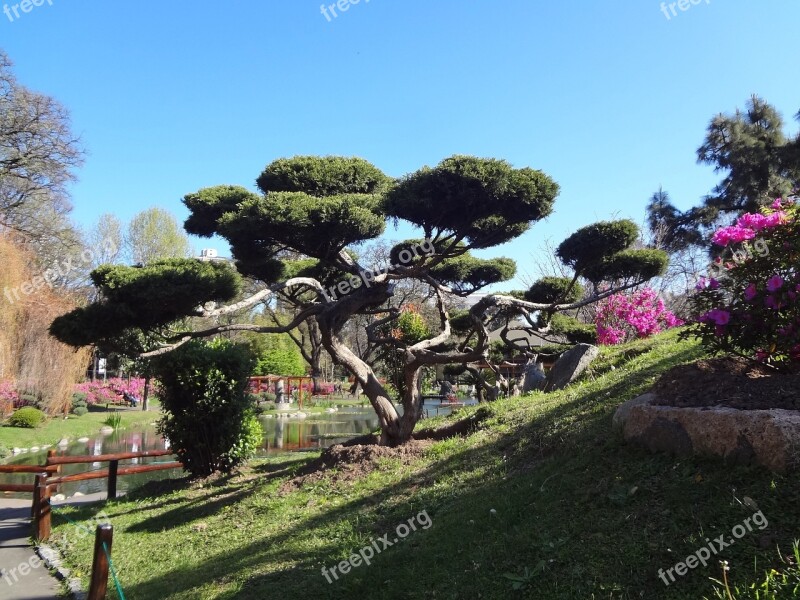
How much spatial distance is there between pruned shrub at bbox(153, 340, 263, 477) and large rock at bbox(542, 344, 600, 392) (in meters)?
5.39

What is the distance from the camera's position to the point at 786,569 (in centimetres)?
243

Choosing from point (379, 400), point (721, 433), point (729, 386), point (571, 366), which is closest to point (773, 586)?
point (721, 433)

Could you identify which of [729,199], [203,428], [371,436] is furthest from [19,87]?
[729,199]

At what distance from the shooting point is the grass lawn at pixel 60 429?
705 inches

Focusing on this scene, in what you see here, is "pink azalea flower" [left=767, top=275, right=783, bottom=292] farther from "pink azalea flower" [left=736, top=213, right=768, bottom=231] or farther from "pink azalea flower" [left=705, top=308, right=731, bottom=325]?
"pink azalea flower" [left=736, top=213, right=768, bottom=231]

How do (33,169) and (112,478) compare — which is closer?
(112,478)

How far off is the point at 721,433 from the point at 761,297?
125 centimetres

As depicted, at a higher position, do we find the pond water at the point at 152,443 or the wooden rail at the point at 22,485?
the wooden rail at the point at 22,485

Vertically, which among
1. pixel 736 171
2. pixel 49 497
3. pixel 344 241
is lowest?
pixel 49 497

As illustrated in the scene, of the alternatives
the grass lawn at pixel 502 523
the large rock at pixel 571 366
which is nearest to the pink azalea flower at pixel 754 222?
the grass lawn at pixel 502 523

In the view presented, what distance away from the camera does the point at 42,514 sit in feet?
23.7

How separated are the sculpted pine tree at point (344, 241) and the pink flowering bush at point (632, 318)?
102 inches

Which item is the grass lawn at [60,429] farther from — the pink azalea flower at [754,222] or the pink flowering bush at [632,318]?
the pink azalea flower at [754,222]

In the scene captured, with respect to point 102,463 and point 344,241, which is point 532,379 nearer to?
Answer: point 344,241
